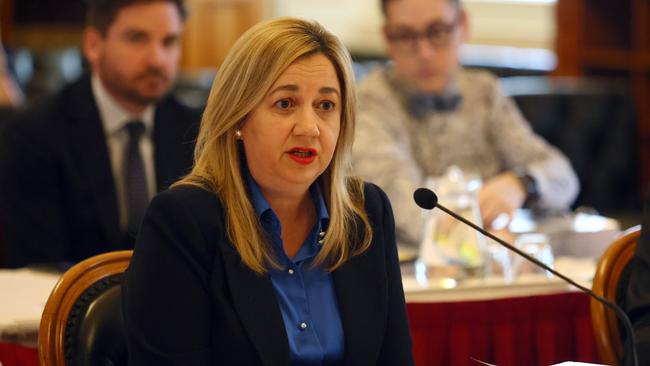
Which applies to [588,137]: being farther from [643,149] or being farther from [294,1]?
[294,1]

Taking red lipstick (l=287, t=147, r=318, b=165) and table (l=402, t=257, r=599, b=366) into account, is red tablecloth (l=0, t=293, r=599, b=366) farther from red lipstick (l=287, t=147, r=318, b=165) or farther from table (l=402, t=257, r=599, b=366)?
red lipstick (l=287, t=147, r=318, b=165)

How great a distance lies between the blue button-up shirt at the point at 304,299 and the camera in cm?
181

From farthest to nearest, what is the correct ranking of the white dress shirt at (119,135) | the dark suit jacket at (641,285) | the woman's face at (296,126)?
the white dress shirt at (119,135)
the dark suit jacket at (641,285)
the woman's face at (296,126)

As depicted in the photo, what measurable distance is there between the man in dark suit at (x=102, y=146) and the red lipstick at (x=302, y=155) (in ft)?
4.01

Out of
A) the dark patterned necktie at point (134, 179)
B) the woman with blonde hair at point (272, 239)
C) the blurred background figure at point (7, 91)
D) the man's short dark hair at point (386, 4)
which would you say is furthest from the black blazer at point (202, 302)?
the blurred background figure at point (7, 91)

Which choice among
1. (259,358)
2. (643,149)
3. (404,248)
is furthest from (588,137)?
(259,358)

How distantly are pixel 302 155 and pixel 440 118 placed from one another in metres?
1.68

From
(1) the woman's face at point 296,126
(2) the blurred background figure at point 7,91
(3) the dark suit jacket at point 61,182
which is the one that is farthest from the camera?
(2) the blurred background figure at point 7,91

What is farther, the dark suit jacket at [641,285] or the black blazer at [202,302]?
the dark suit jacket at [641,285]

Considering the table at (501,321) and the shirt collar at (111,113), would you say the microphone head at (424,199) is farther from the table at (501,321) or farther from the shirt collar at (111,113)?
the shirt collar at (111,113)

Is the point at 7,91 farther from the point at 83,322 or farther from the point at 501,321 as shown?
the point at 83,322

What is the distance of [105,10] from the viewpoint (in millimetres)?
3275

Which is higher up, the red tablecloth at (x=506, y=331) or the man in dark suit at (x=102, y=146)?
the man in dark suit at (x=102, y=146)

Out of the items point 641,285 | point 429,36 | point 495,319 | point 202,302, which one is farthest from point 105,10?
point 641,285
